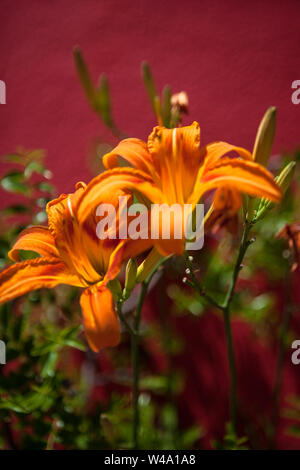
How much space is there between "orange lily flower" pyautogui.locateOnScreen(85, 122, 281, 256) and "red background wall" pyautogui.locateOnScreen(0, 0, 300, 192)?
1.28 feet

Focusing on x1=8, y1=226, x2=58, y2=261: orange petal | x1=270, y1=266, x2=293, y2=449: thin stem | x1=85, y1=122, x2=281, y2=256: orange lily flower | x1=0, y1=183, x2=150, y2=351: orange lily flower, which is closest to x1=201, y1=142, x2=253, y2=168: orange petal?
x1=85, y1=122, x2=281, y2=256: orange lily flower

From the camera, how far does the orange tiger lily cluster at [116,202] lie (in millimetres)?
372

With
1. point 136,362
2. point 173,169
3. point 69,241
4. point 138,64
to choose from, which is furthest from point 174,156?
point 138,64

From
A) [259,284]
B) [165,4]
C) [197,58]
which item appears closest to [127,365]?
[259,284]

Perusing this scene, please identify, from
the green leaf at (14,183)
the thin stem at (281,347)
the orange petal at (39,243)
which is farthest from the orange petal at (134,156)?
the thin stem at (281,347)

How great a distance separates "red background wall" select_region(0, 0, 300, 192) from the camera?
2.67 ft

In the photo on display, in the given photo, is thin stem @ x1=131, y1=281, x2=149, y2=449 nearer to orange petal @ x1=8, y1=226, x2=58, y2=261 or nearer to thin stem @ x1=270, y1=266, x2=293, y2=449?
orange petal @ x1=8, y1=226, x2=58, y2=261

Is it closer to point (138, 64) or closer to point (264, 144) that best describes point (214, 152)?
point (264, 144)

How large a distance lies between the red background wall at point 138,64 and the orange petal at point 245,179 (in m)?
0.44

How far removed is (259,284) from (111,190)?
2.54 ft

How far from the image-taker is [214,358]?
110 cm

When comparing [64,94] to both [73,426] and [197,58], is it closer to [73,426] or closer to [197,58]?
[197,58]

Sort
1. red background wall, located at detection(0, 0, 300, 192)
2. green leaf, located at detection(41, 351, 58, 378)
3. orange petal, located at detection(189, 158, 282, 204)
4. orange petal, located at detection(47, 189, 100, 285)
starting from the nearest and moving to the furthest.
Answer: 1. orange petal, located at detection(189, 158, 282, 204)
2. orange petal, located at detection(47, 189, 100, 285)
3. green leaf, located at detection(41, 351, 58, 378)
4. red background wall, located at detection(0, 0, 300, 192)

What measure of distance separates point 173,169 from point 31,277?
0.63ft
